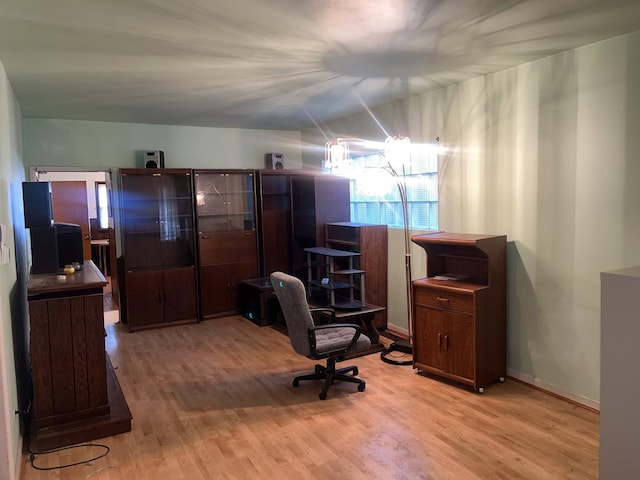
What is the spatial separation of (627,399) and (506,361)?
6.08 feet

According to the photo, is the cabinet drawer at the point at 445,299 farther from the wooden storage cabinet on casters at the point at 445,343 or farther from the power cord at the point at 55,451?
the power cord at the point at 55,451

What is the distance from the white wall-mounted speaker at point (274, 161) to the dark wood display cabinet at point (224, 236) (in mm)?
480

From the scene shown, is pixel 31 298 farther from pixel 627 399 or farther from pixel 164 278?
pixel 627 399

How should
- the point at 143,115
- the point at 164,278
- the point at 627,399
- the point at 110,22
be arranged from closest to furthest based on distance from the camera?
the point at 627,399 → the point at 110,22 → the point at 143,115 → the point at 164,278

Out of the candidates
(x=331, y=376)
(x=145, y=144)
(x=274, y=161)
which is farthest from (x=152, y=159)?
(x=331, y=376)

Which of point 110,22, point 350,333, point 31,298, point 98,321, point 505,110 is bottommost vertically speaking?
point 350,333

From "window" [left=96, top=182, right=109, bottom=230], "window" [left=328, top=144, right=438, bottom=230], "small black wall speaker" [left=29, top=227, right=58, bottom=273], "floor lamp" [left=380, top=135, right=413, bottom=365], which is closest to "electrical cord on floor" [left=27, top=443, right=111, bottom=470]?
"small black wall speaker" [left=29, top=227, right=58, bottom=273]

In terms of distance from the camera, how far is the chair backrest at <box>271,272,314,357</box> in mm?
3492

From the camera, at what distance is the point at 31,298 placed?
2.99 metres

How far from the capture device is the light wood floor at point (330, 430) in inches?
107

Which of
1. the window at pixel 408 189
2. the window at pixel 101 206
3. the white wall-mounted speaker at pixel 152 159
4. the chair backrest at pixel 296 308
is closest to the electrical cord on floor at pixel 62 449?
the chair backrest at pixel 296 308

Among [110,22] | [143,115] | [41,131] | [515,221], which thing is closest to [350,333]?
[515,221]

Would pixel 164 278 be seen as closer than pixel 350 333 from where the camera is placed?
No

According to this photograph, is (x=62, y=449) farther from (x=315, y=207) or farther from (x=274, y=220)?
(x=274, y=220)
